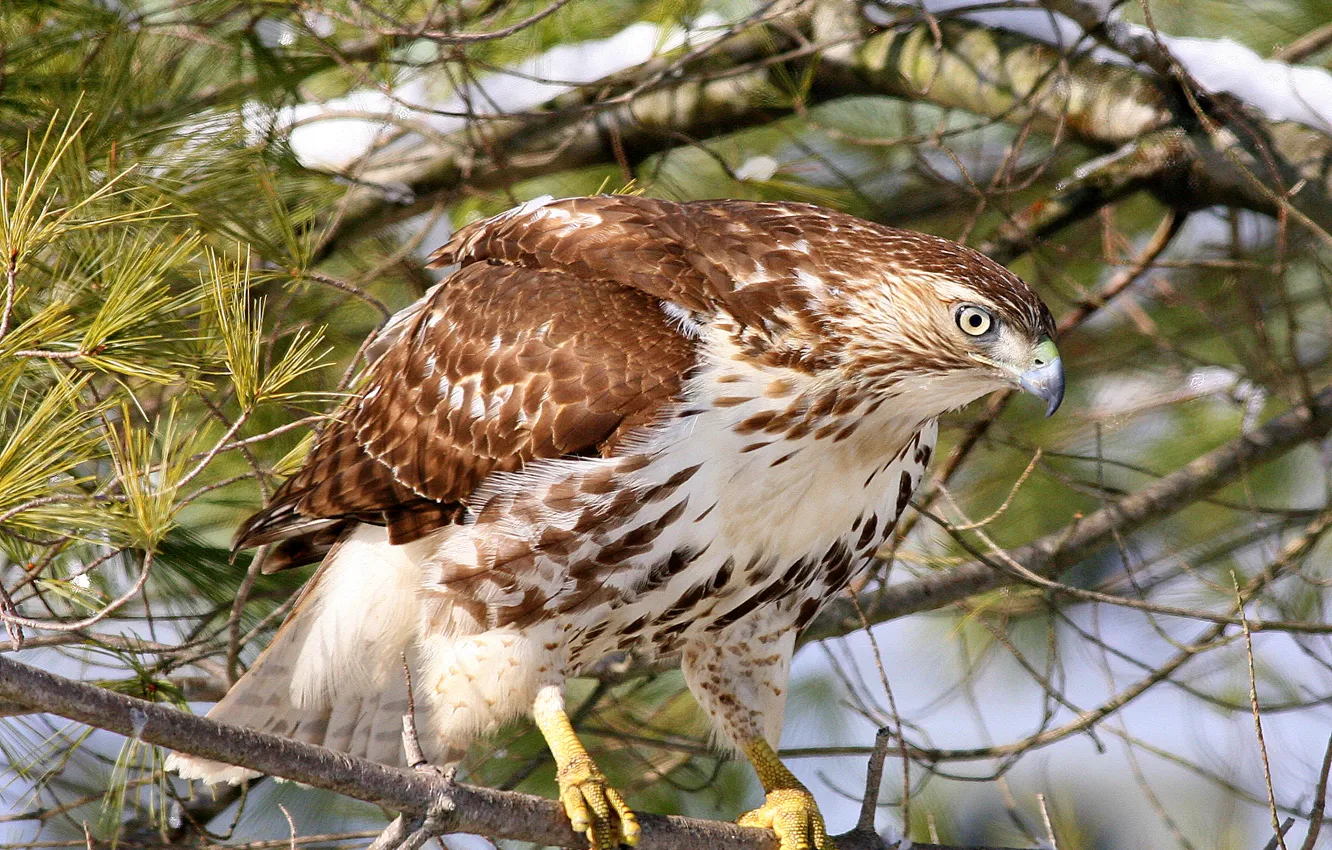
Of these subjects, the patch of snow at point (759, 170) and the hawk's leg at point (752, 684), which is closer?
the hawk's leg at point (752, 684)

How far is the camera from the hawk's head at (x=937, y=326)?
261 centimetres

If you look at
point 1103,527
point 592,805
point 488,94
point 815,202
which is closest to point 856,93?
point 815,202

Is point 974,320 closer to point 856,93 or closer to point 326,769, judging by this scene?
point 326,769

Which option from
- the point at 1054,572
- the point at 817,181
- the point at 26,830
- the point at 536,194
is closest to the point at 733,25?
the point at 817,181

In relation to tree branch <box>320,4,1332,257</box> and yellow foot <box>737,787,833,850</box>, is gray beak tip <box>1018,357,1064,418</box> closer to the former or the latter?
yellow foot <box>737,787,833,850</box>

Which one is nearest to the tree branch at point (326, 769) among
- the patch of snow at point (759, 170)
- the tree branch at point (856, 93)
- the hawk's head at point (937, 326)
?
the hawk's head at point (937, 326)

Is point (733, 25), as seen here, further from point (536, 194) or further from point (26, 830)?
point (26, 830)

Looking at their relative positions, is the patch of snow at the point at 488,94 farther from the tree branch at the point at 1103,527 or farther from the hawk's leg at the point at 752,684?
the hawk's leg at the point at 752,684

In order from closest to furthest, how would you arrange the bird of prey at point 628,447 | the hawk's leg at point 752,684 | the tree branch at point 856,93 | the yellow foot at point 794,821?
the bird of prey at point 628,447 < the yellow foot at point 794,821 < the hawk's leg at point 752,684 < the tree branch at point 856,93

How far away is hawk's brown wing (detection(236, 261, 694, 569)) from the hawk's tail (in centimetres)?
10

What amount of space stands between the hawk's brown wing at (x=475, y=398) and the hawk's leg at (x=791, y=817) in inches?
39.0

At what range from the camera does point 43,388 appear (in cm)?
272

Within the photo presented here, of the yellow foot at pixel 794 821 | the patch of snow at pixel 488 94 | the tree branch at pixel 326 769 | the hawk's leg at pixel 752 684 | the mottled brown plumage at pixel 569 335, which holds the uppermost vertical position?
the patch of snow at pixel 488 94

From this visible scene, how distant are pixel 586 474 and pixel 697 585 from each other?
13.7 inches
